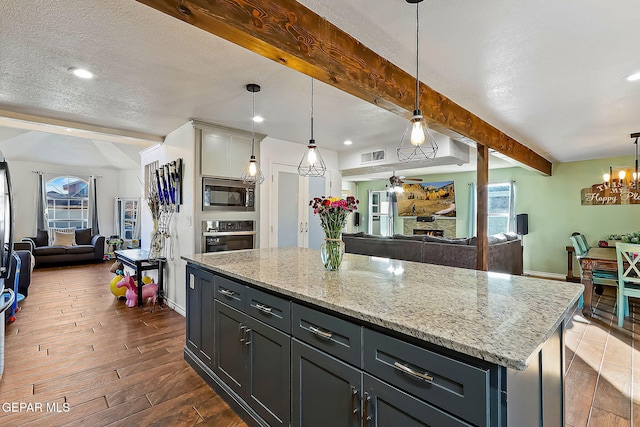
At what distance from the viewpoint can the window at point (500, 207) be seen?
7125 mm

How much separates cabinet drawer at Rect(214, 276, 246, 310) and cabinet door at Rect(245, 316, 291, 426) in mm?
145

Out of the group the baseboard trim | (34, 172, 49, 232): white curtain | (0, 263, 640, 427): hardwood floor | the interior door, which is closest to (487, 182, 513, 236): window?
the baseboard trim

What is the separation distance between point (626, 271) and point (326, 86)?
396cm

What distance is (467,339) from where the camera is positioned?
101cm

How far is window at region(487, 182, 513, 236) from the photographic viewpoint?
7.12 meters

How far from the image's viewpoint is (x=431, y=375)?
1.08m

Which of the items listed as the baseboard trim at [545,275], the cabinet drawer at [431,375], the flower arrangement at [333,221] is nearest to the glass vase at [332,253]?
the flower arrangement at [333,221]

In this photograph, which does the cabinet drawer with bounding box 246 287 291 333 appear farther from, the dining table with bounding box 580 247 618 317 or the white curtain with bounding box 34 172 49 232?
the white curtain with bounding box 34 172 49 232

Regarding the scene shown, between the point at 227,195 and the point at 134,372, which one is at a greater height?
the point at 227,195

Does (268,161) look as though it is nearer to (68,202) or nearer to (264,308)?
(264,308)

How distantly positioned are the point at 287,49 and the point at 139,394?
254 cm

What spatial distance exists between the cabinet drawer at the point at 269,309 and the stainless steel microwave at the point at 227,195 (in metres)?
2.29

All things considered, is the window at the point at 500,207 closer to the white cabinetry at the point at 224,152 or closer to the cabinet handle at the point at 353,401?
the white cabinetry at the point at 224,152

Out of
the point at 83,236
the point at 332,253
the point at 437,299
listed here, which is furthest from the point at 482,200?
the point at 83,236
